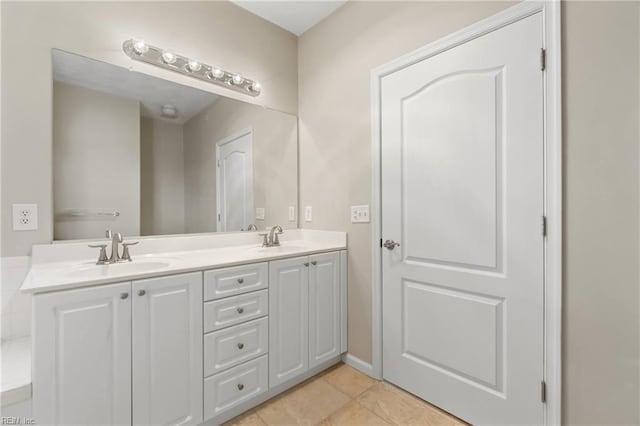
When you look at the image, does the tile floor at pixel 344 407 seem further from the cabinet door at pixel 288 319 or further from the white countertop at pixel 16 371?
the white countertop at pixel 16 371

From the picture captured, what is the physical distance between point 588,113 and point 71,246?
2.44 metres

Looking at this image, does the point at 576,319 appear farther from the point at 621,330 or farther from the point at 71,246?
the point at 71,246

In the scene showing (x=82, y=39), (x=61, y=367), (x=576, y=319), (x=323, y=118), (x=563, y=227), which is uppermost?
(x=82, y=39)

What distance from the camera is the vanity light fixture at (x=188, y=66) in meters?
1.64

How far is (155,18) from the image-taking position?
1.73 m

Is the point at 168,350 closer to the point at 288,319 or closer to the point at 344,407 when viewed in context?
the point at 288,319

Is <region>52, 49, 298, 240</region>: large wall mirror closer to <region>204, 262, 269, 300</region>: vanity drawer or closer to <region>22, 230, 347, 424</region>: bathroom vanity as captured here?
<region>22, 230, 347, 424</region>: bathroom vanity

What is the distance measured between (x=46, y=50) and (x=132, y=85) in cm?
37

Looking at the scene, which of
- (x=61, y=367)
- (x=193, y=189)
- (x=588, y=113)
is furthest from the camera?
(x=193, y=189)

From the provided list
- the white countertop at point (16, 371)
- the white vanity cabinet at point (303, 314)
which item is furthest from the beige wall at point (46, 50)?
the white vanity cabinet at point (303, 314)

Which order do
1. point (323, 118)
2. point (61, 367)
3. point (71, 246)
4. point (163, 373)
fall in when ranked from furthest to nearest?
point (323, 118) → point (71, 246) → point (163, 373) → point (61, 367)

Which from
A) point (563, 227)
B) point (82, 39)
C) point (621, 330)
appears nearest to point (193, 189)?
point (82, 39)

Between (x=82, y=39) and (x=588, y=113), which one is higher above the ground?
(x=82, y=39)

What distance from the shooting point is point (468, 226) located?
4.89ft
